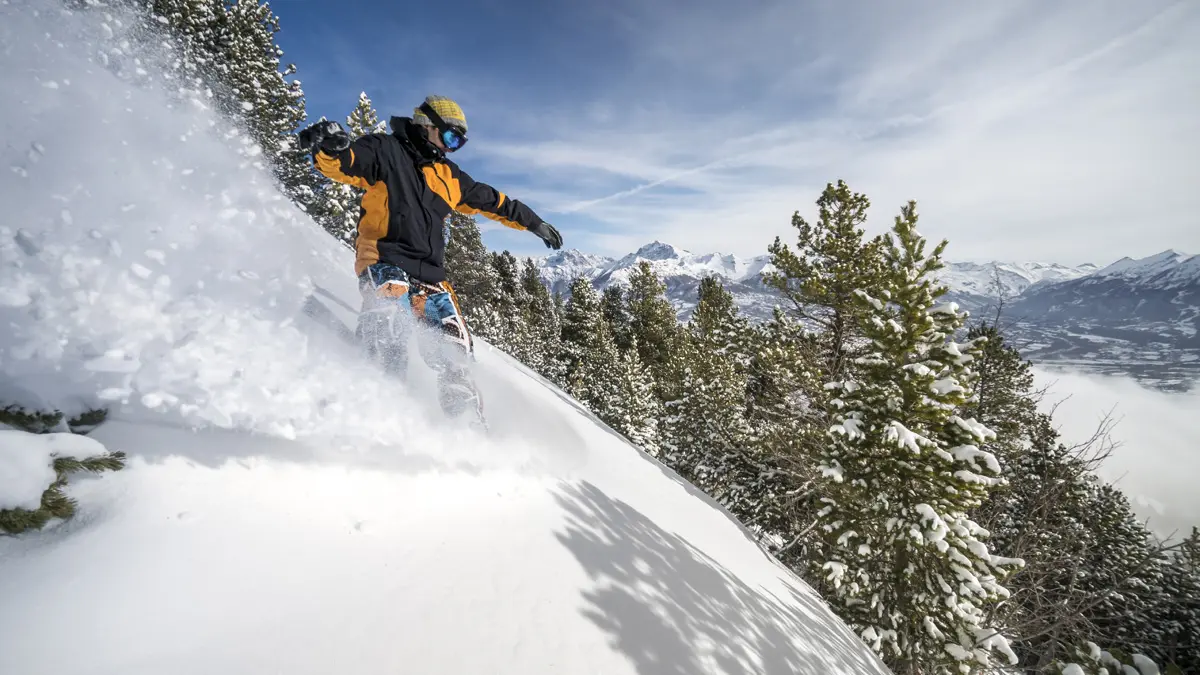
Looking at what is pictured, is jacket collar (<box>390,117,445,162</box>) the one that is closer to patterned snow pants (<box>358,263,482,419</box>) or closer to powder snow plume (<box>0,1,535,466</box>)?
patterned snow pants (<box>358,263,482,419</box>)

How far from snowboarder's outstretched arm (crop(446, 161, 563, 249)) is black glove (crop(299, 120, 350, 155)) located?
1.08 meters

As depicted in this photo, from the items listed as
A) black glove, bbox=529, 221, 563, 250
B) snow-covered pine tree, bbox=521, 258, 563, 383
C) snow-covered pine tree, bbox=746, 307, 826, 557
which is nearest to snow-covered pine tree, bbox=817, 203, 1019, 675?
snow-covered pine tree, bbox=746, 307, 826, 557

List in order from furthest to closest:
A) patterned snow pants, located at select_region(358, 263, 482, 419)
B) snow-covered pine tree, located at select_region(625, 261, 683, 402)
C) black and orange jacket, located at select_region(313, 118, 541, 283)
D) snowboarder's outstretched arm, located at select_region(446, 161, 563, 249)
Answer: snow-covered pine tree, located at select_region(625, 261, 683, 402) → snowboarder's outstretched arm, located at select_region(446, 161, 563, 249) → patterned snow pants, located at select_region(358, 263, 482, 419) → black and orange jacket, located at select_region(313, 118, 541, 283)

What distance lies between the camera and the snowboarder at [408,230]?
4.02m

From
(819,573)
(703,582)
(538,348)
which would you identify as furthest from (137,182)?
(538,348)

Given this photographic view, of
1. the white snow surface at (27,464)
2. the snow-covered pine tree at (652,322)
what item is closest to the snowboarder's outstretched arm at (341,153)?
the white snow surface at (27,464)

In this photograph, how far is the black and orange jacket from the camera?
3953mm

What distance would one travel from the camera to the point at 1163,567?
21297 mm

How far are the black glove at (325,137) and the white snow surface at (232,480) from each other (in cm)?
92

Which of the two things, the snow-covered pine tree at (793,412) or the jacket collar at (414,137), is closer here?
the jacket collar at (414,137)

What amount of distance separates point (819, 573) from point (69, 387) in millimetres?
11490

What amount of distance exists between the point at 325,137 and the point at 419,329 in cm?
187

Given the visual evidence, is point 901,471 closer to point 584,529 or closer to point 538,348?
point 584,529

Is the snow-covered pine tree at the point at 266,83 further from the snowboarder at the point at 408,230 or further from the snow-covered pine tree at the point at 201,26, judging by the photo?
the snowboarder at the point at 408,230
